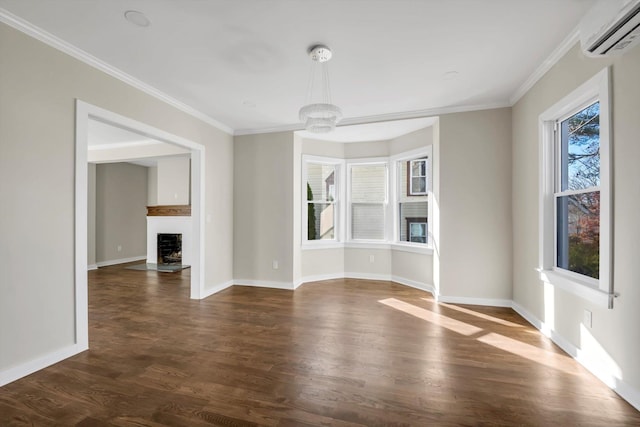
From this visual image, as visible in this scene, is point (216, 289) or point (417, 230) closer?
point (216, 289)

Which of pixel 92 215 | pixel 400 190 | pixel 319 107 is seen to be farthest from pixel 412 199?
pixel 92 215

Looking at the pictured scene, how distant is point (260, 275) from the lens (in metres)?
4.92

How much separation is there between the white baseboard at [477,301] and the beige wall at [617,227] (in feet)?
2.05

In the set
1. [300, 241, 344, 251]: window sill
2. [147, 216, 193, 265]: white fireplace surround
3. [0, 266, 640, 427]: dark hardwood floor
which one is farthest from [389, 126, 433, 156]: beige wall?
[147, 216, 193, 265]: white fireplace surround

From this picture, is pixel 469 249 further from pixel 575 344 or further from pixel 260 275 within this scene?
pixel 260 275

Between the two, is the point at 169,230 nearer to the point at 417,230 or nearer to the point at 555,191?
the point at 417,230

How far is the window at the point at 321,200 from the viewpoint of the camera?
545cm

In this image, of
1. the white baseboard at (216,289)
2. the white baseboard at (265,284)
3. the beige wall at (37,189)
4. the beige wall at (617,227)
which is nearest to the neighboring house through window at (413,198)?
the beige wall at (617,227)

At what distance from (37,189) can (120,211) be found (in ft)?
20.6

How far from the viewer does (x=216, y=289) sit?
4.57 metres

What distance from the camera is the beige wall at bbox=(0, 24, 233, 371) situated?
2129 millimetres

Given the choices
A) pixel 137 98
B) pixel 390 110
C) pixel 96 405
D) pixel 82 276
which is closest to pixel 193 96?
pixel 137 98

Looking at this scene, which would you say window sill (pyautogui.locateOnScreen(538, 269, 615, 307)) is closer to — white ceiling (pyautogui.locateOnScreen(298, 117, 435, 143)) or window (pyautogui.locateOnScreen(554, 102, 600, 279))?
window (pyautogui.locateOnScreen(554, 102, 600, 279))

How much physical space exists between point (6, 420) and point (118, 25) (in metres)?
2.76
